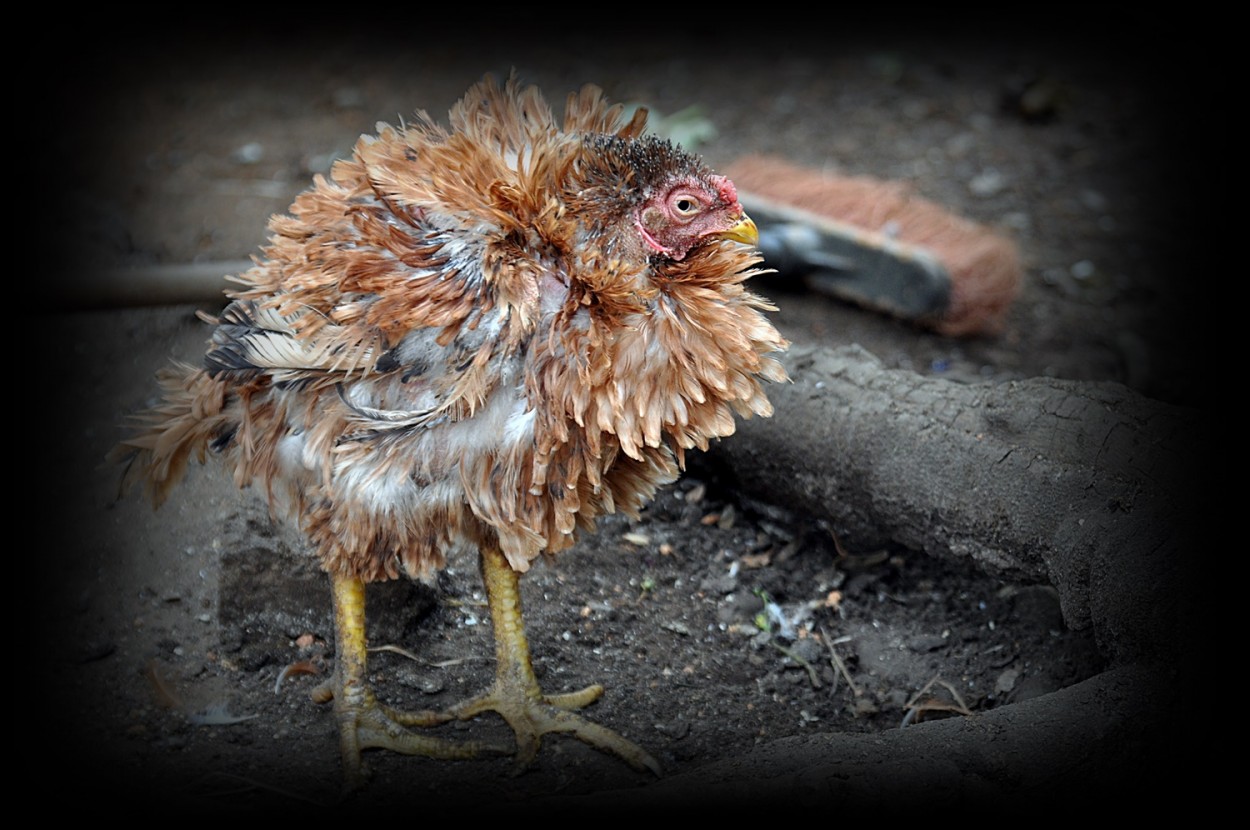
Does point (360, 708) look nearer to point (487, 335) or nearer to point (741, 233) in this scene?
point (487, 335)

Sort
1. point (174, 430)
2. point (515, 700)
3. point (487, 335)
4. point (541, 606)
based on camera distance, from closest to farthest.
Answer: point (487, 335), point (174, 430), point (515, 700), point (541, 606)

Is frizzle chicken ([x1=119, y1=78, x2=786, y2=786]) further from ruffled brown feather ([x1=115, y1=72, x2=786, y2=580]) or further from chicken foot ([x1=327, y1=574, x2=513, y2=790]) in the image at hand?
chicken foot ([x1=327, y1=574, x2=513, y2=790])

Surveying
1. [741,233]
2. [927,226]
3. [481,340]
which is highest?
[927,226]

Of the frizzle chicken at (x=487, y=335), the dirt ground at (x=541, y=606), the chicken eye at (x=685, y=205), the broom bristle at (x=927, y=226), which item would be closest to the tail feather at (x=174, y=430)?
the frizzle chicken at (x=487, y=335)

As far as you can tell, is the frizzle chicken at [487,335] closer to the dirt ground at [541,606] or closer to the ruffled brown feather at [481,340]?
the ruffled brown feather at [481,340]

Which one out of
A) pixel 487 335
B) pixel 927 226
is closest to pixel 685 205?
pixel 487 335

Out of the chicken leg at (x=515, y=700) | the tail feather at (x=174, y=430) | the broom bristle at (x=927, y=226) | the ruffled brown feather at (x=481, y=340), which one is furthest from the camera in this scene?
the broom bristle at (x=927, y=226)
